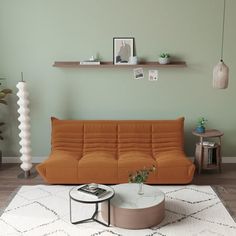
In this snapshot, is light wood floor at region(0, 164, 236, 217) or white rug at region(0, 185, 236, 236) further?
light wood floor at region(0, 164, 236, 217)

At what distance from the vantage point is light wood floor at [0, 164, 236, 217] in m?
4.64

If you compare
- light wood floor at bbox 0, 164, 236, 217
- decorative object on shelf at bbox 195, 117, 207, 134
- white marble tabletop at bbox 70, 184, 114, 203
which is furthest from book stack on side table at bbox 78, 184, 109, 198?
decorative object on shelf at bbox 195, 117, 207, 134

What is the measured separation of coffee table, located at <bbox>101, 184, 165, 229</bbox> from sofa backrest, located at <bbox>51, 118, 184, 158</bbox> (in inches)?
54.4

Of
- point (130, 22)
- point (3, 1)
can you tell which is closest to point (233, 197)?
point (130, 22)

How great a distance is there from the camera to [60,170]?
16.0 ft

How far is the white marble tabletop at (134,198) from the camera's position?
12.5 feet

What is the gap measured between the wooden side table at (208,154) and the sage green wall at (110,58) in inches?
15.9

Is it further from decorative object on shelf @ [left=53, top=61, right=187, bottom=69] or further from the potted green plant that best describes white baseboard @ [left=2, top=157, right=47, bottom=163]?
the potted green plant

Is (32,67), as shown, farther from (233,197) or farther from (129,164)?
(233,197)

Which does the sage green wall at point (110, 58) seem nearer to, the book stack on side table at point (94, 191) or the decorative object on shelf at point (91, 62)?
the decorative object on shelf at point (91, 62)

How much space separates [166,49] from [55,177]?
2.38m

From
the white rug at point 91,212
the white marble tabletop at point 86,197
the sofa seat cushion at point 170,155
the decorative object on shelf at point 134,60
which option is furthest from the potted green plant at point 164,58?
the white marble tabletop at point 86,197

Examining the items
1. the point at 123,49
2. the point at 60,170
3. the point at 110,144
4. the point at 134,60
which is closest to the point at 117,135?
the point at 110,144

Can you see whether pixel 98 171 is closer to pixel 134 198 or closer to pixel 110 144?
pixel 110 144
